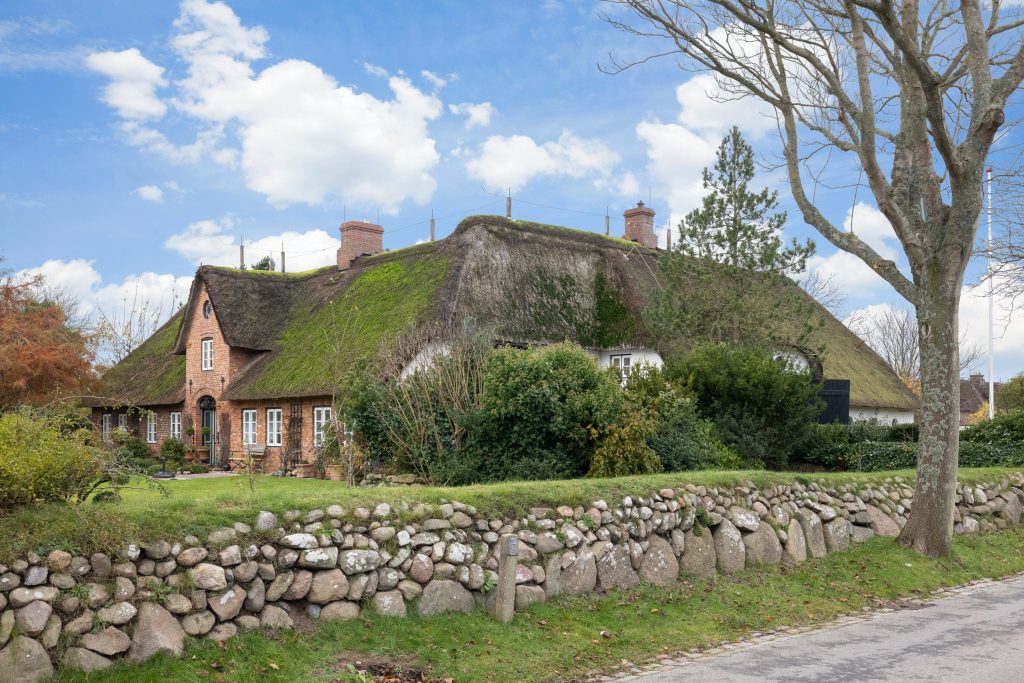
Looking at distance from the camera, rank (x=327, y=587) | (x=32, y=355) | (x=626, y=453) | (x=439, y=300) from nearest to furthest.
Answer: (x=327, y=587) < (x=626, y=453) < (x=32, y=355) < (x=439, y=300)

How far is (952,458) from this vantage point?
12.1 meters

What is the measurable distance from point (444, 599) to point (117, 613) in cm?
280

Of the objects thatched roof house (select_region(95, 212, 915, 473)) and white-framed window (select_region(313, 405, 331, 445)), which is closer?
thatched roof house (select_region(95, 212, 915, 473))

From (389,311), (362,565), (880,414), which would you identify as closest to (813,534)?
(362,565)

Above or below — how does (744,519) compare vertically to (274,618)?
above

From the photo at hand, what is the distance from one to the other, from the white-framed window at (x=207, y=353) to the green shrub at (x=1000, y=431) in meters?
22.3

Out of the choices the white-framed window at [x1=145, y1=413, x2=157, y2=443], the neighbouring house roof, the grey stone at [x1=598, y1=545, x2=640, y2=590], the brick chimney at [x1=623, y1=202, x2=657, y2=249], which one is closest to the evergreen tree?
the neighbouring house roof

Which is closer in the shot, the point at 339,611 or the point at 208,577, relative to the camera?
the point at 208,577

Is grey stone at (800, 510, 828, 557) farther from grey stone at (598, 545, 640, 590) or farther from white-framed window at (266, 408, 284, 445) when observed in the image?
white-framed window at (266, 408, 284, 445)

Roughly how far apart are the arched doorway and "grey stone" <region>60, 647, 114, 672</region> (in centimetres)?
2316

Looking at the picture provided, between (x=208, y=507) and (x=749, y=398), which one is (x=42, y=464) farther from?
(x=749, y=398)

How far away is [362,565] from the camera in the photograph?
24.4 ft

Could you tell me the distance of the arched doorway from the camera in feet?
92.7

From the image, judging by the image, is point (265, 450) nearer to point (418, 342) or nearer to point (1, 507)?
point (418, 342)
